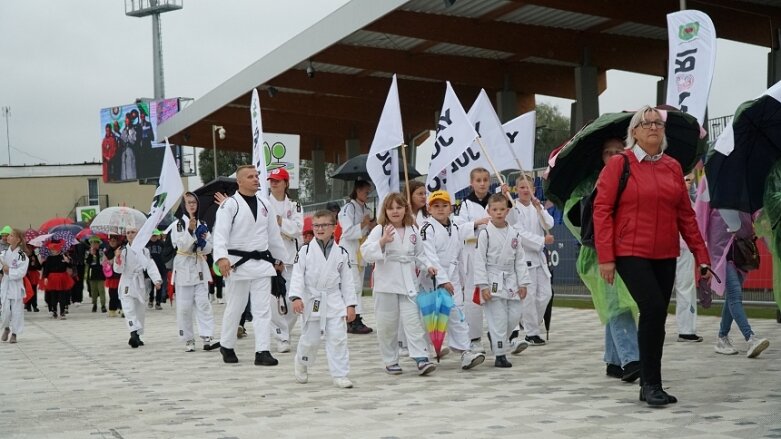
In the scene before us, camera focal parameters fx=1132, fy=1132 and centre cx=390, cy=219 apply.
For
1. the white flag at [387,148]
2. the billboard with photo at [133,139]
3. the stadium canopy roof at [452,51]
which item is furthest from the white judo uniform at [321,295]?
the billboard with photo at [133,139]

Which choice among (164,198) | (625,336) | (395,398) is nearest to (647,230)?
(625,336)

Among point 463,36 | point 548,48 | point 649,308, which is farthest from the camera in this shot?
point 548,48

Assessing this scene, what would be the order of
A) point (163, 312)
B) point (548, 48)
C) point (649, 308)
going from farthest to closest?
point (548, 48), point (163, 312), point (649, 308)

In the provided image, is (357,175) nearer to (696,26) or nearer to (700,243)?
(696,26)

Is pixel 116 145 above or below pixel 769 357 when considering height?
above

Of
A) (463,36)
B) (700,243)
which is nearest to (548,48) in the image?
(463,36)

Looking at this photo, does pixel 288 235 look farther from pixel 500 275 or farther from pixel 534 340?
pixel 500 275

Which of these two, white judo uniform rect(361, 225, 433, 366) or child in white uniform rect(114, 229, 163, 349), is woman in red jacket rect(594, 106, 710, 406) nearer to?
white judo uniform rect(361, 225, 433, 366)

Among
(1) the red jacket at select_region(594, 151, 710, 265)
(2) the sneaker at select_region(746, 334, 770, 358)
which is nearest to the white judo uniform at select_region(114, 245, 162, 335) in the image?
(2) the sneaker at select_region(746, 334, 770, 358)

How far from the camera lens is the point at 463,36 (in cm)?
2641

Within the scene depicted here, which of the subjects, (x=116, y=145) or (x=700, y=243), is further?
(x=116, y=145)

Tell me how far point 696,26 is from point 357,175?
546 cm

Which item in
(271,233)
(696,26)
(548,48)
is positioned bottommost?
(271,233)

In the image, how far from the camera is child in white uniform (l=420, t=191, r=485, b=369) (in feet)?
33.8
